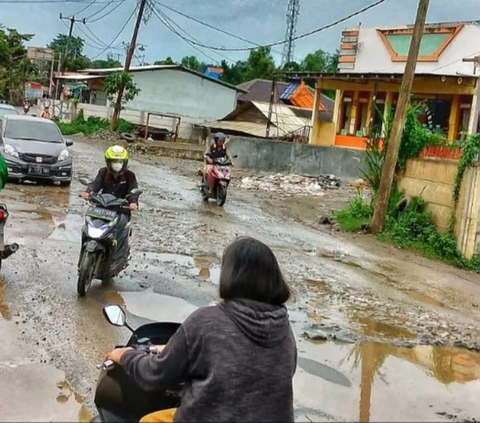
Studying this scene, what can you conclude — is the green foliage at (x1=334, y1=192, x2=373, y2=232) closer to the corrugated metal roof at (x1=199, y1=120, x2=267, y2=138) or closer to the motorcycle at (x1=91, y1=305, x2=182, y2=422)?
the motorcycle at (x1=91, y1=305, x2=182, y2=422)

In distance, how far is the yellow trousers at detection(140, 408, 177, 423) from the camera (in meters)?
2.86

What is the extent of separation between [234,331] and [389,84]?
92.5 ft

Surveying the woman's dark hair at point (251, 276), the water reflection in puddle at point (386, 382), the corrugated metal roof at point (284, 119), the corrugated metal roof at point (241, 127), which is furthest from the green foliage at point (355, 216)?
the corrugated metal roof at point (284, 119)

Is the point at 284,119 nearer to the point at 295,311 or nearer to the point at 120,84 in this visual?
the point at 120,84

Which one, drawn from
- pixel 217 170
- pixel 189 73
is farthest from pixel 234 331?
pixel 189 73

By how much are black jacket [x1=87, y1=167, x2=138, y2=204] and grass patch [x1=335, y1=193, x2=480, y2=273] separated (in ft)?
21.3

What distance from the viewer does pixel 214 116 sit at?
4816 cm

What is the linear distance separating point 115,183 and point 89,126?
3512 cm

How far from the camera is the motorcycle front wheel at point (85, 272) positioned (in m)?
7.40

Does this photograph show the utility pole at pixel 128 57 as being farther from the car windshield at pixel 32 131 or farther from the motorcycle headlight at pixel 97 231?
the motorcycle headlight at pixel 97 231

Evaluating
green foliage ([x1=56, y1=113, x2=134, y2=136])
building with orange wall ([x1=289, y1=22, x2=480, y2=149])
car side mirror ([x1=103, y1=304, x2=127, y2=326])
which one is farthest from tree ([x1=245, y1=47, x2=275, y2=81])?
car side mirror ([x1=103, y1=304, x2=127, y2=326])

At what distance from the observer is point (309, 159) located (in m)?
24.5

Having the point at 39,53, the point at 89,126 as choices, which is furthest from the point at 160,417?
the point at 39,53

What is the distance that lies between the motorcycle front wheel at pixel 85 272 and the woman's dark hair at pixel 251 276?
4.80m
